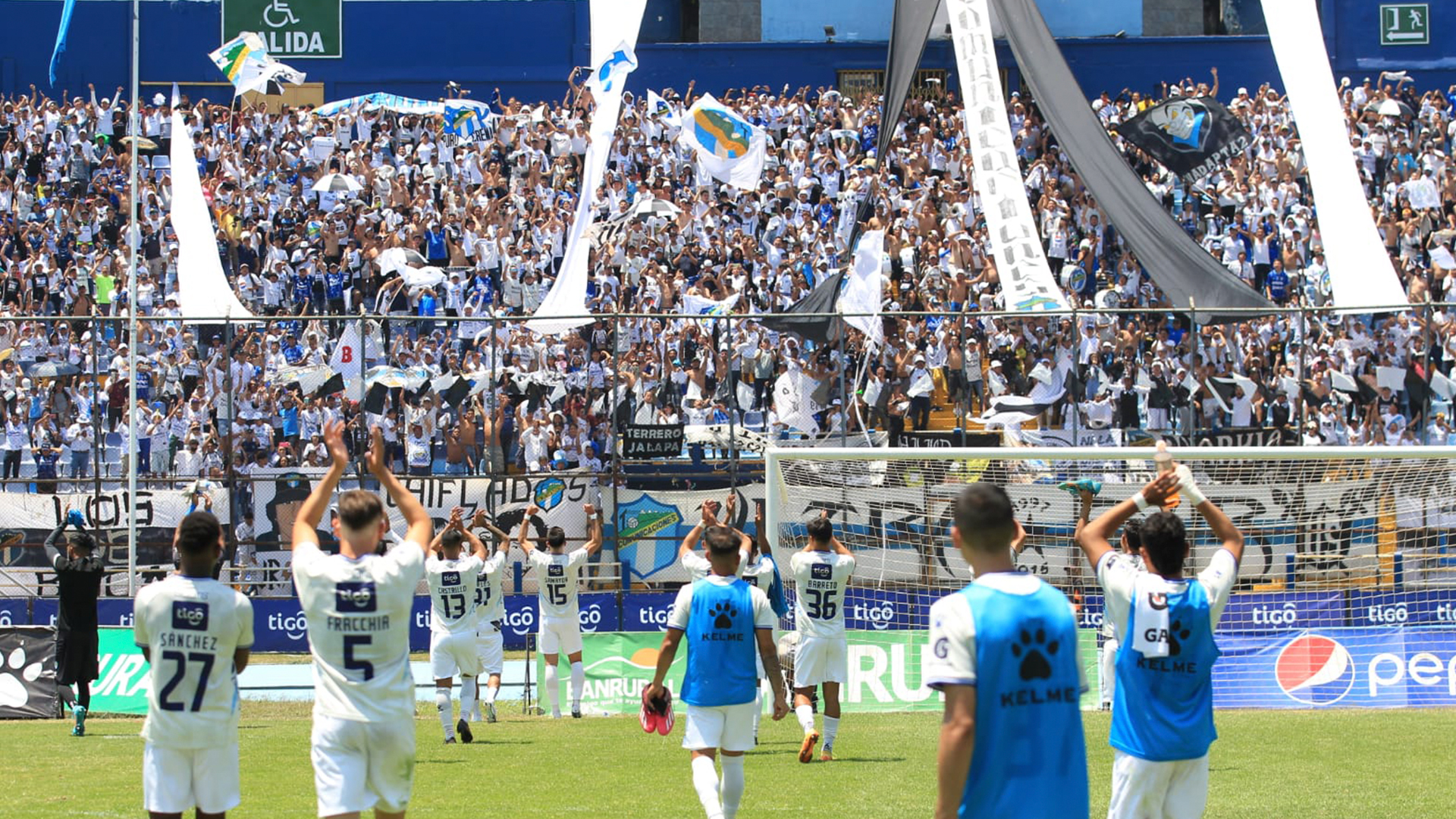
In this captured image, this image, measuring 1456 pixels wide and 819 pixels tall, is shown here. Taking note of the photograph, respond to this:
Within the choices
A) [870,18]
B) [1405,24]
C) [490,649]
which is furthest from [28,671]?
[1405,24]

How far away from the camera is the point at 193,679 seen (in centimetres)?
808

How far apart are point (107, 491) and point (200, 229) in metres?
5.68

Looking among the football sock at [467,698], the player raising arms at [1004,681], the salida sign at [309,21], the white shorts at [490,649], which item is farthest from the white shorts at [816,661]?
the salida sign at [309,21]

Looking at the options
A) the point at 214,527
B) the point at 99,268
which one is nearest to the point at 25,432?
the point at 99,268

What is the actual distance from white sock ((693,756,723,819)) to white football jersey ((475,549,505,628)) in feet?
26.0

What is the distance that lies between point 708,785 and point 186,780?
3.09 metres

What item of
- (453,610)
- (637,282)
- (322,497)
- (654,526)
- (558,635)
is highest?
(637,282)

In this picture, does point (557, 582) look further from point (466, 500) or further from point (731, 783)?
point (731, 783)

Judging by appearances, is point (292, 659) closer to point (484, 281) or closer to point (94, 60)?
point (484, 281)

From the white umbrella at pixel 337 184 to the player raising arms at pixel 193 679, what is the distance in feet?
86.3

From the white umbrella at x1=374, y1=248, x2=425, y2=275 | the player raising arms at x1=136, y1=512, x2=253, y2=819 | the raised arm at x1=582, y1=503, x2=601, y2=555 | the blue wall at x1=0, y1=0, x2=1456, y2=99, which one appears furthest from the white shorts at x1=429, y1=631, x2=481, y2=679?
the blue wall at x1=0, y1=0, x2=1456, y2=99

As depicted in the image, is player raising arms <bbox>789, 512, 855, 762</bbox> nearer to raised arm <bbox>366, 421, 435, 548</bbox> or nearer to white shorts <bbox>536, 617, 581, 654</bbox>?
white shorts <bbox>536, 617, 581, 654</bbox>

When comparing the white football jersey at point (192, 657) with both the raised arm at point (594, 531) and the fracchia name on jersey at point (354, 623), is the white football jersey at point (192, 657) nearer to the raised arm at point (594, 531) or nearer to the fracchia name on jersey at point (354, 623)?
the fracchia name on jersey at point (354, 623)

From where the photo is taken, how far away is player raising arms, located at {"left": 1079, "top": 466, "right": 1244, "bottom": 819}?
7.49 m
